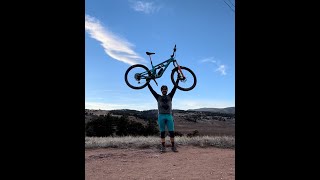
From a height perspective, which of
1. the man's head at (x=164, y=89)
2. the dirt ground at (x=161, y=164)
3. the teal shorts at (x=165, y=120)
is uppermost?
the man's head at (x=164, y=89)

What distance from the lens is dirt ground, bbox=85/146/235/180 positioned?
780cm

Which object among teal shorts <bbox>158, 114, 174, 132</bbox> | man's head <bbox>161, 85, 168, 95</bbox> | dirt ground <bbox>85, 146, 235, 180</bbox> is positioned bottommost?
dirt ground <bbox>85, 146, 235, 180</bbox>

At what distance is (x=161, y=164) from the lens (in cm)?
914

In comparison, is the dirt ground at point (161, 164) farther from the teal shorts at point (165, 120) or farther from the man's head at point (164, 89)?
the man's head at point (164, 89)

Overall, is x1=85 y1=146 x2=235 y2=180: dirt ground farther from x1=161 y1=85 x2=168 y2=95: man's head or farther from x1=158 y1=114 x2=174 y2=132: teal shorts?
x1=161 y1=85 x2=168 y2=95: man's head

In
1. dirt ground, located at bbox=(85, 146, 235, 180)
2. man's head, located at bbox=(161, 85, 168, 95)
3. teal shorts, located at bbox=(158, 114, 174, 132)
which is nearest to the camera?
dirt ground, located at bbox=(85, 146, 235, 180)

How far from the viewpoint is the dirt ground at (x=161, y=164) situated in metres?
7.80

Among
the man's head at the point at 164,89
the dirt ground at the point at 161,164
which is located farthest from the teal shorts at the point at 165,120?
the dirt ground at the point at 161,164

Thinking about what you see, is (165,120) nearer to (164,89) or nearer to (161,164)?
(164,89)

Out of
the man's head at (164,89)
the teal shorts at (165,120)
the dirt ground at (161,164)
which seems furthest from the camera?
the teal shorts at (165,120)

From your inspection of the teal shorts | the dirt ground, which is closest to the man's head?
the teal shorts
